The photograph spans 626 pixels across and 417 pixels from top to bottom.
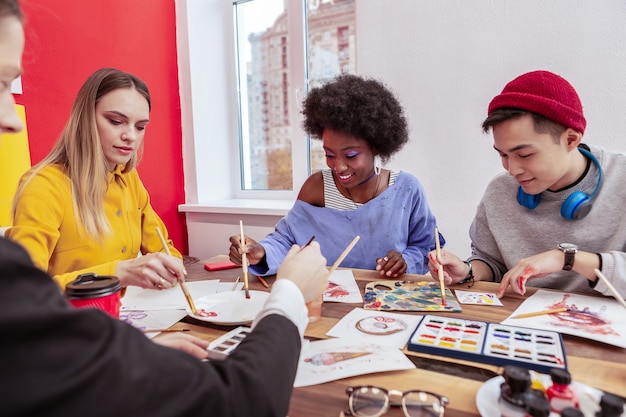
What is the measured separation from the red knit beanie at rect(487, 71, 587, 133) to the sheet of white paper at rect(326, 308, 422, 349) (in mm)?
666

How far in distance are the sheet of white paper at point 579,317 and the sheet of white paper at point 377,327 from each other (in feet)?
0.71

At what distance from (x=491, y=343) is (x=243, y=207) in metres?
2.03

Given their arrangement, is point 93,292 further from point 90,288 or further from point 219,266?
point 219,266

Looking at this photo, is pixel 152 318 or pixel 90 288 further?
pixel 152 318

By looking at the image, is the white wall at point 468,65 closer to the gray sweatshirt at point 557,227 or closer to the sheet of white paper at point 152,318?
the gray sweatshirt at point 557,227

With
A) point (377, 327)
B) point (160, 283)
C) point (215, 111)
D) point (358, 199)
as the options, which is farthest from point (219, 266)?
point (215, 111)

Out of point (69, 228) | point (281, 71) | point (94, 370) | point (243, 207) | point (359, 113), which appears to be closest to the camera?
point (94, 370)

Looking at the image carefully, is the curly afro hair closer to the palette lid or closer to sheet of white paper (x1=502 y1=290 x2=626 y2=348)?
sheet of white paper (x1=502 y1=290 x2=626 y2=348)

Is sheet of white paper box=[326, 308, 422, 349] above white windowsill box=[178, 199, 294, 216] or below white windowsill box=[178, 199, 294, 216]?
below

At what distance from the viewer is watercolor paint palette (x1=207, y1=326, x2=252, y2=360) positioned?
74cm

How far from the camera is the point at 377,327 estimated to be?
2.89ft

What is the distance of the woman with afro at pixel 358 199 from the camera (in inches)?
62.4

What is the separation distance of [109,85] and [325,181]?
86cm

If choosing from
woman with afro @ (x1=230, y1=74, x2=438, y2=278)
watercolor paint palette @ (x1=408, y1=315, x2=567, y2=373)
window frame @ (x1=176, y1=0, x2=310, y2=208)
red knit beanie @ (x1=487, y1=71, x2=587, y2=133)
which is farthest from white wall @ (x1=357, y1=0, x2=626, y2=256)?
watercolor paint palette @ (x1=408, y1=315, x2=567, y2=373)
